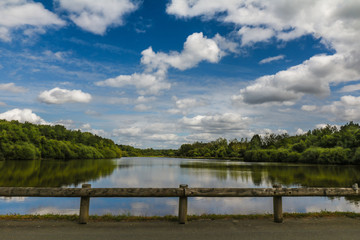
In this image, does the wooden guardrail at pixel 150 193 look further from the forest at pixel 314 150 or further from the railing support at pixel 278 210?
the forest at pixel 314 150

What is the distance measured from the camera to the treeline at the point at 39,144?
85250 mm

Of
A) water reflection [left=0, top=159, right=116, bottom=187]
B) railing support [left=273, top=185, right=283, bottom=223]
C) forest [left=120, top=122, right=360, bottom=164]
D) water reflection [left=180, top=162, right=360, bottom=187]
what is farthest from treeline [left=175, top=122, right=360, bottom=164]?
railing support [left=273, top=185, right=283, bottom=223]

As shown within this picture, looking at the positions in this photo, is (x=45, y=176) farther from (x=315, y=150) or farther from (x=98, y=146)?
(x=98, y=146)

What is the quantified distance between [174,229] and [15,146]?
96923 mm

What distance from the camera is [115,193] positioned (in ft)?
22.8

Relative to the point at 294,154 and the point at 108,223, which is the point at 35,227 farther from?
the point at 294,154

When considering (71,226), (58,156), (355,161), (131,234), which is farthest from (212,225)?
(58,156)

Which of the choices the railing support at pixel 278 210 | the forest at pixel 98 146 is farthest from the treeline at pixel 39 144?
the railing support at pixel 278 210

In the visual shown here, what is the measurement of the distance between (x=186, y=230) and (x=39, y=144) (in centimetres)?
11497

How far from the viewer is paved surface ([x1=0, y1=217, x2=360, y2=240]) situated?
5.92m

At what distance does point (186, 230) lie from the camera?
253 inches

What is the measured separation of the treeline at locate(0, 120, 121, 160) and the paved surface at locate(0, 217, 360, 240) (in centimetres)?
8900

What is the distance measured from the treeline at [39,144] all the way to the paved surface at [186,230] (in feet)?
292

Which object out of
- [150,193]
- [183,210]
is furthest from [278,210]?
[150,193]
